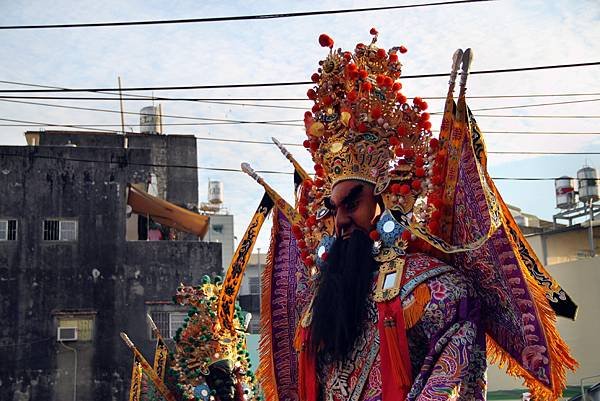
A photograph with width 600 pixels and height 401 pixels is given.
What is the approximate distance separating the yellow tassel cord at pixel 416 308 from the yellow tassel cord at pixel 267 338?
1305 mm

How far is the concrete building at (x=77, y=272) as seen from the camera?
1962 cm

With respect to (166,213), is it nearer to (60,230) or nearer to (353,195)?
(60,230)

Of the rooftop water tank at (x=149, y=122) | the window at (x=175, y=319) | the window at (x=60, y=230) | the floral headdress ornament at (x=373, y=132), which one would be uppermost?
the rooftop water tank at (x=149, y=122)

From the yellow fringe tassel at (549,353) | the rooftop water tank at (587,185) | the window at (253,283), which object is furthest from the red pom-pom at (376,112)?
the window at (253,283)

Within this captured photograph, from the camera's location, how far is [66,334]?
19719 mm

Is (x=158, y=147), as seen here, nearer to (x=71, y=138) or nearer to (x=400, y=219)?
(x=71, y=138)

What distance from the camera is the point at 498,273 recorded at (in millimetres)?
4742

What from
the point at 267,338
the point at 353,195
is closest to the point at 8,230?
the point at 267,338

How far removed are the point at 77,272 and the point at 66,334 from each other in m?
1.38

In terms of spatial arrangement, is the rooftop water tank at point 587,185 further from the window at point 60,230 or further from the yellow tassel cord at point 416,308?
the yellow tassel cord at point 416,308

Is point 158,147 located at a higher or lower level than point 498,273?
higher

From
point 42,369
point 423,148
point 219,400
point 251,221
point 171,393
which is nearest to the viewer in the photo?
point 423,148

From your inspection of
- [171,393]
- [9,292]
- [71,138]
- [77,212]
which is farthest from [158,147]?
[171,393]

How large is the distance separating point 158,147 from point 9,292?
7.24 m
